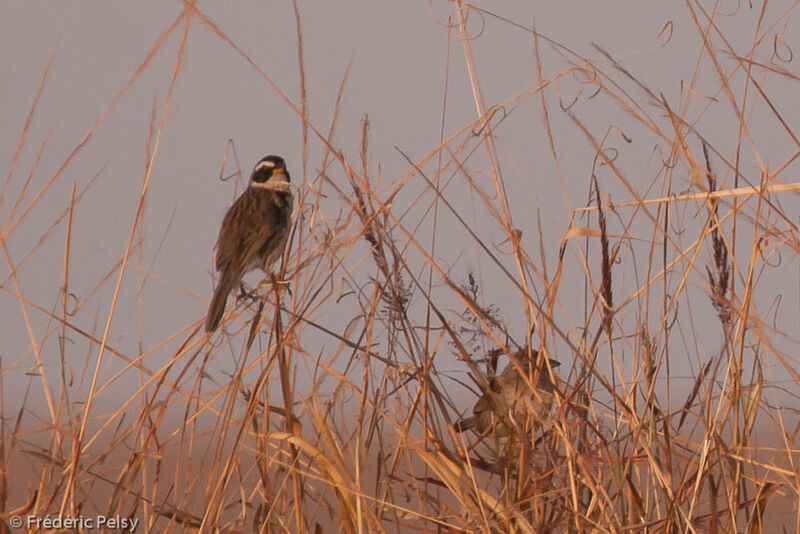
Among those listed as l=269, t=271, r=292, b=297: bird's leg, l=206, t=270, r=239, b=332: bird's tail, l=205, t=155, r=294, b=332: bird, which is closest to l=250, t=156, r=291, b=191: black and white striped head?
l=205, t=155, r=294, b=332: bird

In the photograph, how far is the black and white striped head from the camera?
470 centimetres

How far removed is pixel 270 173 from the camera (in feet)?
16.0

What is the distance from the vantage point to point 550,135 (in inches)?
96.3

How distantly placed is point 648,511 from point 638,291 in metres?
0.49

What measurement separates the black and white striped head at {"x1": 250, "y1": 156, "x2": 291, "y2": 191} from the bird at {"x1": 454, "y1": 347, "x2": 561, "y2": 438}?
2254 mm

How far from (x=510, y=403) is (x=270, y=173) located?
2.76 meters

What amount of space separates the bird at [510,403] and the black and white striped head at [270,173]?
2.25 meters

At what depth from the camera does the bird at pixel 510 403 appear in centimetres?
226

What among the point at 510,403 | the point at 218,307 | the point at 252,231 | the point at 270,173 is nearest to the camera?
the point at 510,403

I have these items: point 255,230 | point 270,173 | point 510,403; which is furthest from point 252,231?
point 510,403

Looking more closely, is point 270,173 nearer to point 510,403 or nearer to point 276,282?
point 276,282

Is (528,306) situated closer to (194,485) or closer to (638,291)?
(638,291)

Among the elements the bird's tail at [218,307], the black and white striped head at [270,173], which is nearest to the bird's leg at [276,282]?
the bird's tail at [218,307]

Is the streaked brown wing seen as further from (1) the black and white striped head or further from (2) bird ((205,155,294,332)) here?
(1) the black and white striped head
